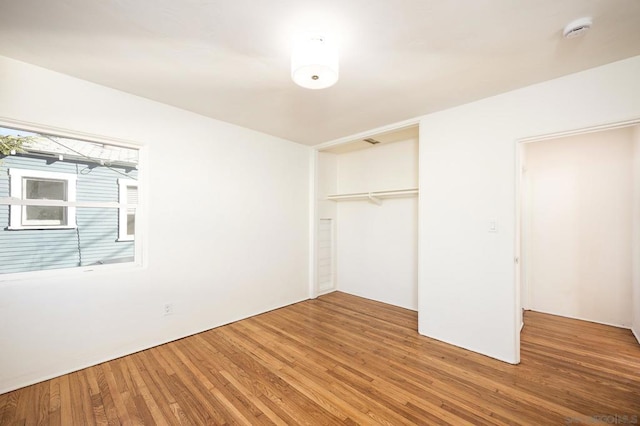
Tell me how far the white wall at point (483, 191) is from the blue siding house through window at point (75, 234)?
3355 mm

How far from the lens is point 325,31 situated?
169 cm

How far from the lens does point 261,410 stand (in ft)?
6.09

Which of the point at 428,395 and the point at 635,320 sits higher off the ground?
the point at 635,320

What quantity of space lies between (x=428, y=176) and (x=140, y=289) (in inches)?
134

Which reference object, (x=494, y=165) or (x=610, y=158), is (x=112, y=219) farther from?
(x=610, y=158)

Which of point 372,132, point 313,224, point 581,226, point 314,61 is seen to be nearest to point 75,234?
point 314,61

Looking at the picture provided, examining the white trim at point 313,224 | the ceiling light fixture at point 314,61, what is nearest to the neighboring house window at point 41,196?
the ceiling light fixture at point 314,61

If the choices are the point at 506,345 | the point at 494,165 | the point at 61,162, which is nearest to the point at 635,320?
the point at 506,345

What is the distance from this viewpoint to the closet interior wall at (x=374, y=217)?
3971mm

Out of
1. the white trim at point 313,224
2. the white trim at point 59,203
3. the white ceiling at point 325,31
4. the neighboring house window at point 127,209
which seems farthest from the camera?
the white trim at point 313,224

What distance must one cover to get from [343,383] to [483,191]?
2281 mm

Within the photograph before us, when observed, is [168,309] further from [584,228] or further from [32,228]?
[584,228]

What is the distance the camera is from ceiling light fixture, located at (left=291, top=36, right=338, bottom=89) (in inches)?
63.7

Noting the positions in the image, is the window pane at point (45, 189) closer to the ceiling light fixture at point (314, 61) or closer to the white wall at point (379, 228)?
the ceiling light fixture at point (314, 61)
